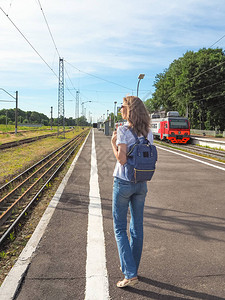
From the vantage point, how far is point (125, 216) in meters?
2.83

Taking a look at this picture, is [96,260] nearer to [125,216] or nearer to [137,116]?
[125,216]

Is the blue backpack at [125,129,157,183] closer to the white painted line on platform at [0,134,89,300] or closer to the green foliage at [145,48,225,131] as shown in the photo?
the white painted line on platform at [0,134,89,300]

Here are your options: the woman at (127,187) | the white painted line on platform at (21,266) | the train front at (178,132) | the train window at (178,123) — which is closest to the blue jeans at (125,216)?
the woman at (127,187)

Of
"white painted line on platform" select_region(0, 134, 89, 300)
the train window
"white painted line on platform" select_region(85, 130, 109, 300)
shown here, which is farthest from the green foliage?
"white painted line on platform" select_region(0, 134, 89, 300)

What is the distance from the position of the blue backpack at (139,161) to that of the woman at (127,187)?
0.04 m

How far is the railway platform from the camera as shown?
2.76 meters

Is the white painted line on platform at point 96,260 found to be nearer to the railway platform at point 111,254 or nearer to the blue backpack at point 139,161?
the railway platform at point 111,254

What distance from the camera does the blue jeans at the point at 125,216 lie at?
9.00ft

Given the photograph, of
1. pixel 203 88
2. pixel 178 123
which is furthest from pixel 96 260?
pixel 203 88

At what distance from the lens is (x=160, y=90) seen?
65938mm

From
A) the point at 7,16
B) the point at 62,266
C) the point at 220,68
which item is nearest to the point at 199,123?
the point at 220,68

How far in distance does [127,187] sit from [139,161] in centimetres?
28

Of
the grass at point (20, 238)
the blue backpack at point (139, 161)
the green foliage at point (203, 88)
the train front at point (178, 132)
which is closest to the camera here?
the blue backpack at point (139, 161)

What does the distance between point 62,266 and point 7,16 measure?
36.1 feet
